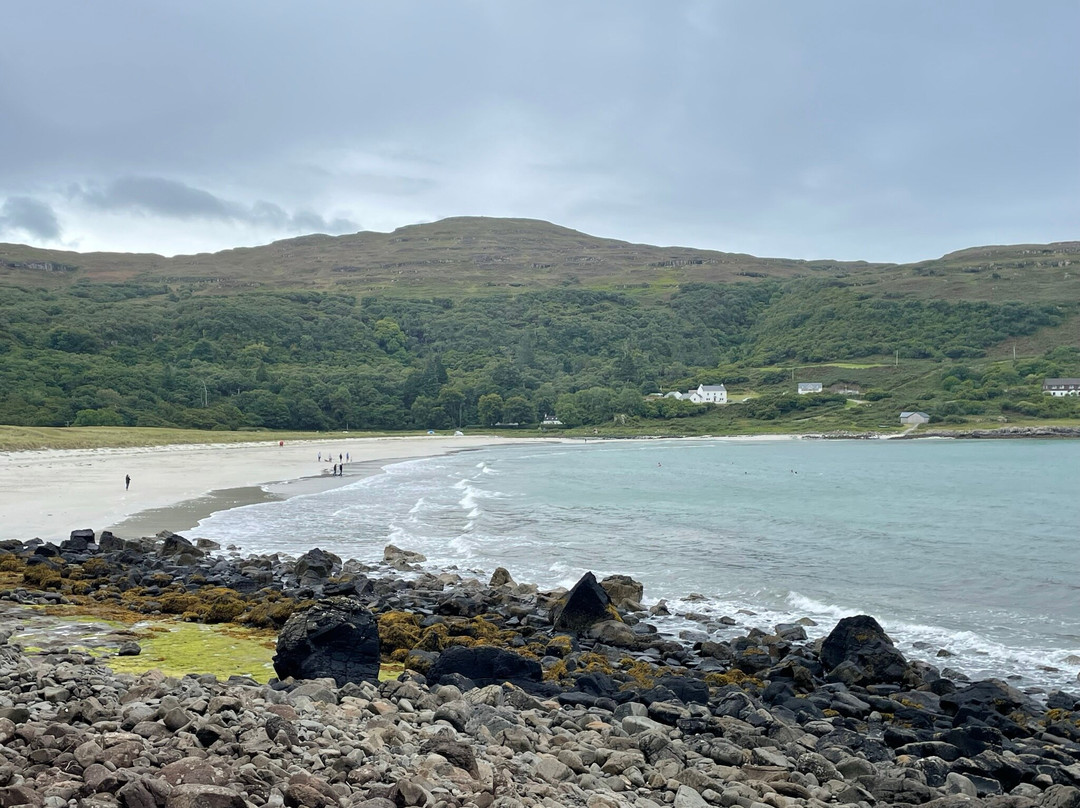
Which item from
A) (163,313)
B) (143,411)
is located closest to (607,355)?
(163,313)

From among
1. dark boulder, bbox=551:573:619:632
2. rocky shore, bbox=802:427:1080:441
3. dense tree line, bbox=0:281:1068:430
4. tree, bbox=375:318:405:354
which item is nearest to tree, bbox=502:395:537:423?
dense tree line, bbox=0:281:1068:430

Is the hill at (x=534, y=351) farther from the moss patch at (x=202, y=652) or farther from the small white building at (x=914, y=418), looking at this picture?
the moss patch at (x=202, y=652)

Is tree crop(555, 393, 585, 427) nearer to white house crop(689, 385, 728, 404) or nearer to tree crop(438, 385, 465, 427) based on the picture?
tree crop(438, 385, 465, 427)

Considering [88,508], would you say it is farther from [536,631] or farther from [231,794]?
[231,794]

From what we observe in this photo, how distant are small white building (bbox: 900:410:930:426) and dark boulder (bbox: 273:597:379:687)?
11194 cm

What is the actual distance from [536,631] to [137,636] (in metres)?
6.42

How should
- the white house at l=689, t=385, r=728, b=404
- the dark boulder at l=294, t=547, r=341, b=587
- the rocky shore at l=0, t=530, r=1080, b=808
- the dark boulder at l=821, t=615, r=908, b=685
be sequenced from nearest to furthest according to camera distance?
1. the rocky shore at l=0, t=530, r=1080, b=808
2. the dark boulder at l=821, t=615, r=908, b=685
3. the dark boulder at l=294, t=547, r=341, b=587
4. the white house at l=689, t=385, r=728, b=404

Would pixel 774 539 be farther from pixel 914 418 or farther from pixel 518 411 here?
pixel 518 411

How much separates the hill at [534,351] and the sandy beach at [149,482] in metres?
28.3

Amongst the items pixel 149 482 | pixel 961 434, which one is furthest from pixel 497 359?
A: pixel 149 482

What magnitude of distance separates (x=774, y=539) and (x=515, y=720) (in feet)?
66.5

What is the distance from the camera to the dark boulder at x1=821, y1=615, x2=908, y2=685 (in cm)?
1184

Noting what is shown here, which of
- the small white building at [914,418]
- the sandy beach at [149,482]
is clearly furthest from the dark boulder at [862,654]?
the small white building at [914,418]

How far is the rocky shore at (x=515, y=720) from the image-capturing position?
18.1 feet
